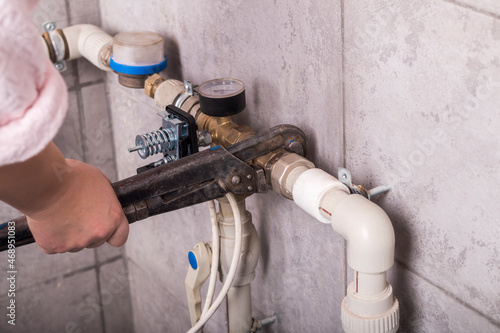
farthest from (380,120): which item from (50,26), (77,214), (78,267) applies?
(78,267)

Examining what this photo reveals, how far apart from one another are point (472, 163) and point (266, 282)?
484mm

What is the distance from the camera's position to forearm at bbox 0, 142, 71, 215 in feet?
1.80

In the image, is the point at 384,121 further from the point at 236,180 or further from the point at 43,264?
the point at 43,264

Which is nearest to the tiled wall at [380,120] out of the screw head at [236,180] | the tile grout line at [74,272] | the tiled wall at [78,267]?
the screw head at [236,180]

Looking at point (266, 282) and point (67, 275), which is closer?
point (266, 282)

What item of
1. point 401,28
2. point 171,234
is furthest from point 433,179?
point 171,234

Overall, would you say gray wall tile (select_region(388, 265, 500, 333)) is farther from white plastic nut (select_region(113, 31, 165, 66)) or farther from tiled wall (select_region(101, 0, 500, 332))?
white plastic nut (select_region(113, 31, 165, 66))

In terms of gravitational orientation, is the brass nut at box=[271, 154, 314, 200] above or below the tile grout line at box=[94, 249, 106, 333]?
above

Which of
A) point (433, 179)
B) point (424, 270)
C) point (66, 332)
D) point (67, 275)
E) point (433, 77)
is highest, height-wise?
point (433, 77)

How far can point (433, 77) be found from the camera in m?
0.61

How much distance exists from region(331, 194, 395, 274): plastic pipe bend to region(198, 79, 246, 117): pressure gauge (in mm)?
213

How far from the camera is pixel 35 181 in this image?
1.88ft

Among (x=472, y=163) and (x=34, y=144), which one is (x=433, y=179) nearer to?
(x=472, y=163)

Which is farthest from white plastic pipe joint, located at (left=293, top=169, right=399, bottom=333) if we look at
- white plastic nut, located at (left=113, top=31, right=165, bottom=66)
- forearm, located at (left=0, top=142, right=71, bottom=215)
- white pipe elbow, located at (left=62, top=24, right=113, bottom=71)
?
white pipe elbow, located at (left=62, top=24, right=113, bottom=71)
